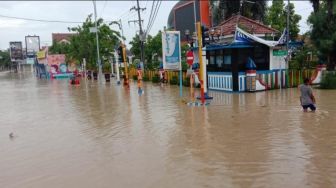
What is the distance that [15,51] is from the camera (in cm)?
10756

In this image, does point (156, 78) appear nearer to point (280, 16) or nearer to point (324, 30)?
point (280, 16)

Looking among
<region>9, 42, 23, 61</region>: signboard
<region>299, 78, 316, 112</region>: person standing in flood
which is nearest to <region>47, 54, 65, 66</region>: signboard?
<region>299, 78, 316, 112</region>: person standing in flood

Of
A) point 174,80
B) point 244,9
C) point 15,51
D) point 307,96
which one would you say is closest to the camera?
point 307,96

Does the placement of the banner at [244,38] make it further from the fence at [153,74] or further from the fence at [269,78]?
the fence at [153,74]

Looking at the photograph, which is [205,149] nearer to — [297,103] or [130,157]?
[130,157]

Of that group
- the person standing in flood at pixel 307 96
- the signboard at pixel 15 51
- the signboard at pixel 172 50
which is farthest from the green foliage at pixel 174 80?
the signboard at pixel 15 51

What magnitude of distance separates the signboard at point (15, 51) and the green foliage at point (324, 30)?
9607 cm

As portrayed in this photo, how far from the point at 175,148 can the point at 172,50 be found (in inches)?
495

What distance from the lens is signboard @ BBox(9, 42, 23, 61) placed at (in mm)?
107188

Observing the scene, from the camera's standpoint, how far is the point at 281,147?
355 inches

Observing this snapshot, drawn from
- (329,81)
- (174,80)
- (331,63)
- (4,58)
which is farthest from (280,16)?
(4,58)

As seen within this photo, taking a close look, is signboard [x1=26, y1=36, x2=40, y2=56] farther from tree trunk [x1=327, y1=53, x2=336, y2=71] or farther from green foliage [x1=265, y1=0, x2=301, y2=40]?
tree trunk [x1=327, y1=53, x2=336, y2=71]

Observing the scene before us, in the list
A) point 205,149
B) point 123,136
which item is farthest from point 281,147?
point 123,136

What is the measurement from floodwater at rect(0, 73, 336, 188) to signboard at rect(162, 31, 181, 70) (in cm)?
568
